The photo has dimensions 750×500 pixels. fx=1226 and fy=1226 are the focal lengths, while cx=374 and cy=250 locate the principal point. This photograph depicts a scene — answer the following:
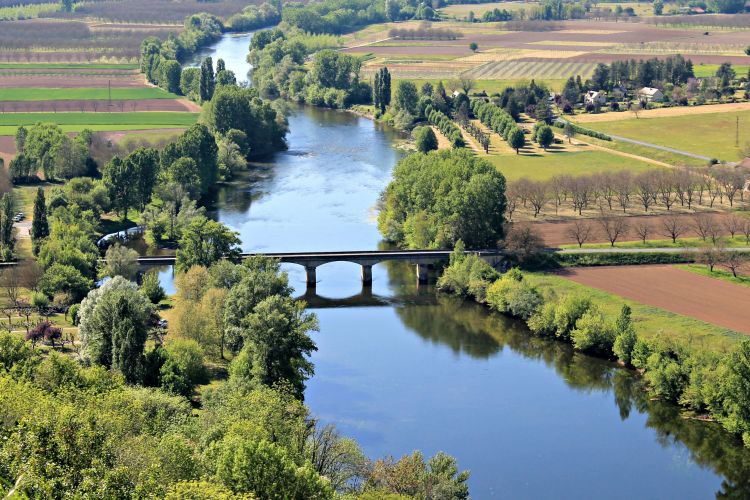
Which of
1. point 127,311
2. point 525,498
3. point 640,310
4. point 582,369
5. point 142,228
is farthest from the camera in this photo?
point 142,228

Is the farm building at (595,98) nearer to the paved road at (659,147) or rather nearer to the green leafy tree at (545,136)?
the paved road at (659,147)


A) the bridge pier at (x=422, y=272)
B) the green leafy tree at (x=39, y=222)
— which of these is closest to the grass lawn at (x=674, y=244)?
the bridge pier at (x=422, y=272)

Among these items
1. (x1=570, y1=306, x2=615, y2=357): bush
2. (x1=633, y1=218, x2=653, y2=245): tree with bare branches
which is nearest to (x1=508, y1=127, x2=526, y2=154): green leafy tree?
(x1=633, y1=218, x2=653, y2=245): tree with bare branches

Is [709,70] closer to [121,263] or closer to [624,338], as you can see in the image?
[624,338]

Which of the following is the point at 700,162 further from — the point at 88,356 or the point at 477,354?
the point at 88,356

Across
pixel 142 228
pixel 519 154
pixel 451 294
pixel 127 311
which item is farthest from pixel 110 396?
pixel 519 154

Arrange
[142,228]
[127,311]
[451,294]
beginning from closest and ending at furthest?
[127,311] → [451,294] → [142,228]

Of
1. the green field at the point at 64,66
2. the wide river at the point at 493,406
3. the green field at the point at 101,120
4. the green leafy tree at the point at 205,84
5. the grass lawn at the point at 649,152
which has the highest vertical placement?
the green field at the point at 64,66
